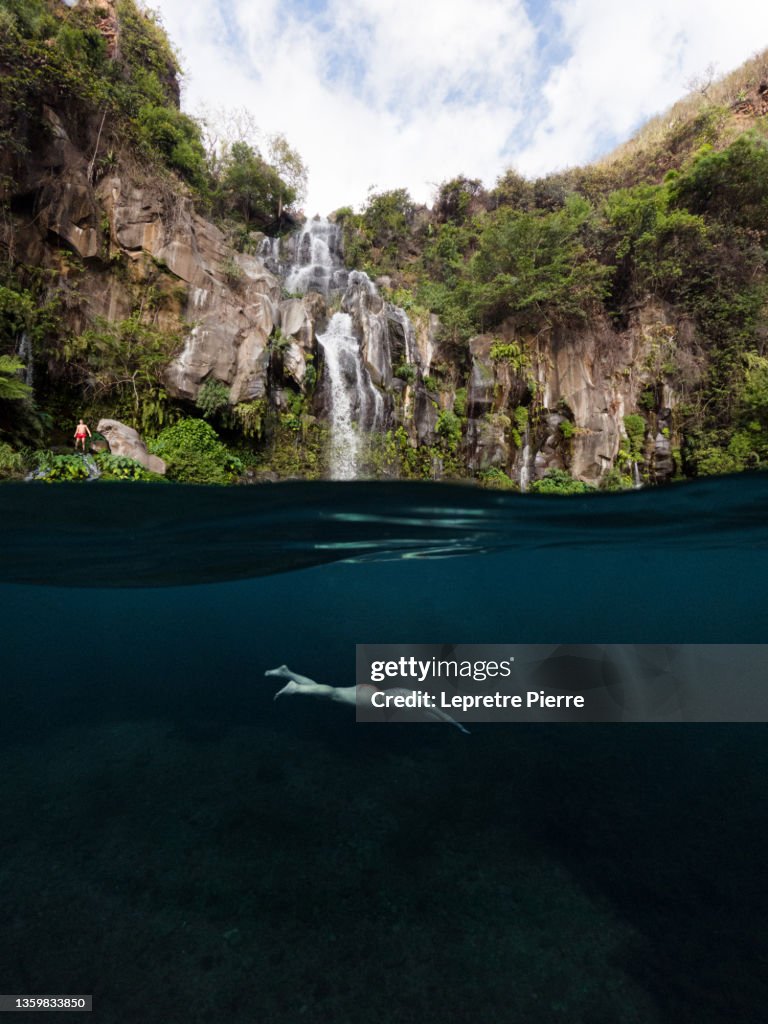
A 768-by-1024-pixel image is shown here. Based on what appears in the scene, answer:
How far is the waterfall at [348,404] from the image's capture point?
17.9 metres

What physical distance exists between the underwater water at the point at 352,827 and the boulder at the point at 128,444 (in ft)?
12.8

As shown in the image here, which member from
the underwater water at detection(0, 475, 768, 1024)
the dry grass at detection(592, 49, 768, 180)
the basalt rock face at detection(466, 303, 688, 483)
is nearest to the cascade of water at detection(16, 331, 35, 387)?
the underwater water at detection(0, 475, 768, 1024)

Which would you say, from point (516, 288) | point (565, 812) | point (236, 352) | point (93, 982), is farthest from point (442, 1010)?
point (516, 288)

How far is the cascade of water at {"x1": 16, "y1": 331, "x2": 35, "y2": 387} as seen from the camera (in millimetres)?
13047

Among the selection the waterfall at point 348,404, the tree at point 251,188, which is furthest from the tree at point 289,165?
the waterfall at point 348,404

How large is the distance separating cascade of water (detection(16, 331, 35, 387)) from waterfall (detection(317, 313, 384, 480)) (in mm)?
9586

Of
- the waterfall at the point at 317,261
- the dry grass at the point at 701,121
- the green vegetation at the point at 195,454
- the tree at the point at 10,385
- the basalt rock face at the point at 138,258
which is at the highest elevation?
the dry grass at the point at 701,121

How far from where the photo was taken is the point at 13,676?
566 inches

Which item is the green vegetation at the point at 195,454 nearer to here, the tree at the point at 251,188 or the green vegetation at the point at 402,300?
the green vegetation at the point at 402,300

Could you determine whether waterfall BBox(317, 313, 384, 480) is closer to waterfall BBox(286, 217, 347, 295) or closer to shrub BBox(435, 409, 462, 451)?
shrub BBox(435, 409, 462, 451)

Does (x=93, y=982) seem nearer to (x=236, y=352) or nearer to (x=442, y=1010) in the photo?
(x=442, y=1010)

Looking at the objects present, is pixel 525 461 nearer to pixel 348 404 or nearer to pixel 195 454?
pixel 348 404

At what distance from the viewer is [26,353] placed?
1315 centimetres

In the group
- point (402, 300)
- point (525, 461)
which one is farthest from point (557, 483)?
point (402, 300)
